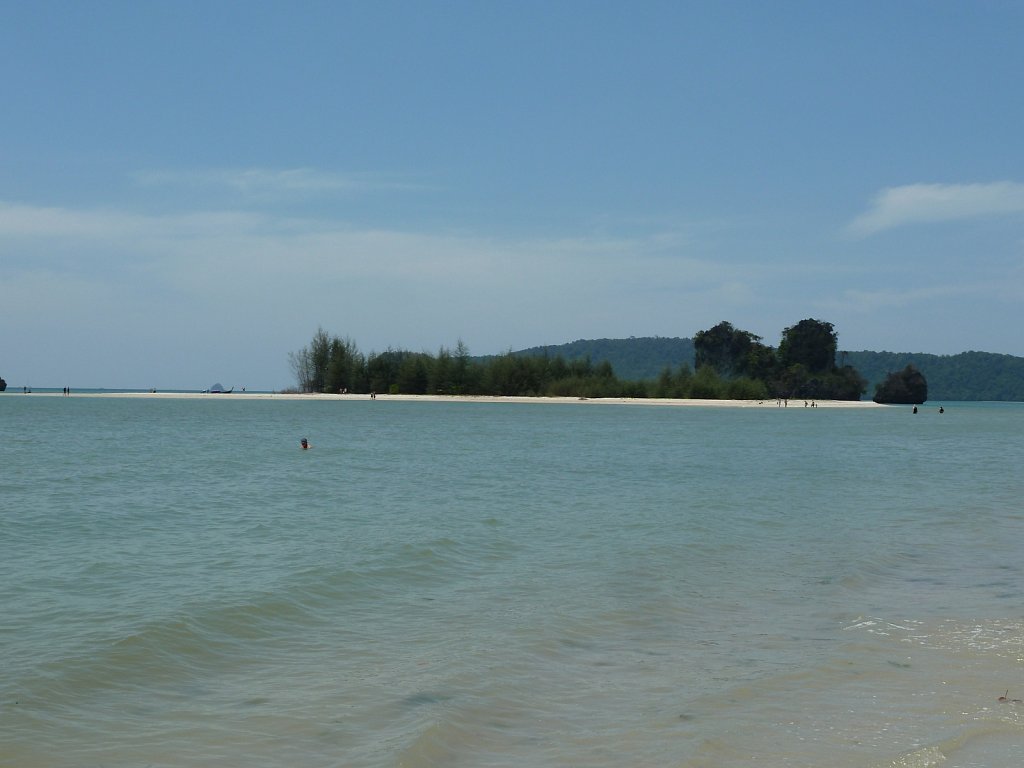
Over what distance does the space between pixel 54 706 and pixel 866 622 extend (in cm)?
638

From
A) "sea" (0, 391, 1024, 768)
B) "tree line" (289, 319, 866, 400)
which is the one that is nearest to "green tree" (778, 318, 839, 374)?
"tree line" (289, 319, 866, 400)

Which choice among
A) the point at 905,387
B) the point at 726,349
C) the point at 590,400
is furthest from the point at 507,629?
the point at 905,387

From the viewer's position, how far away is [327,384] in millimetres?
114812

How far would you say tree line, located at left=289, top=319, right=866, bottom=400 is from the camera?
10700 centimetres

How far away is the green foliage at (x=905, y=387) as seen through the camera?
129m

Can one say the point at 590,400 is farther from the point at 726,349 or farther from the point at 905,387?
the point at 905,387

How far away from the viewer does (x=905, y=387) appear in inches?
5084

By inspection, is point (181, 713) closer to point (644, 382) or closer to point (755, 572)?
point (755, 572)

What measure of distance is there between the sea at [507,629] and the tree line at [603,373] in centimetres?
8861

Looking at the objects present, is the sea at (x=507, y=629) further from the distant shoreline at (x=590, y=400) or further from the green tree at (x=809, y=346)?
the green tree at (x=809, y=346)

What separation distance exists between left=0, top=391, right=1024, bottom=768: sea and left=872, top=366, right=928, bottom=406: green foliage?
119934mm

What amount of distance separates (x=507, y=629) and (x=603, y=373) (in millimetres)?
102268

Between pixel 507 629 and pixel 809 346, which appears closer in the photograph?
pixel 507 629

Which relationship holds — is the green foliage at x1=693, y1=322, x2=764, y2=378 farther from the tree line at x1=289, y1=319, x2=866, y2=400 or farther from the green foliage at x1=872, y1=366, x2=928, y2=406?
the green foliage at x1=872, y1=366, x2=928, y2=406
